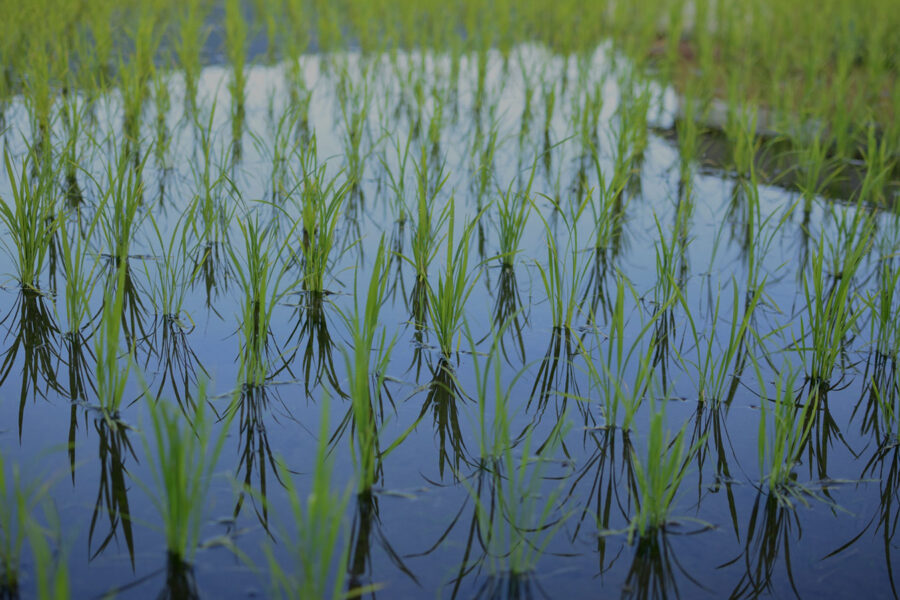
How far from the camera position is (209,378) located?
199 cm

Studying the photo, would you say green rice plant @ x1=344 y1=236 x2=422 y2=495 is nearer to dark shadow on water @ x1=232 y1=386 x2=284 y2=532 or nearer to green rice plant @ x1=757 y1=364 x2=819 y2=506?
dark shadow on water @ x1=232 y1=386 x2=284 y2=532

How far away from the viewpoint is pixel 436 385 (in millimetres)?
2045

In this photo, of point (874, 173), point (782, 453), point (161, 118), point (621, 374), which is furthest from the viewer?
Answer: point (161, 118)

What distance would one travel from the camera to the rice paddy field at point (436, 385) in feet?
4.81

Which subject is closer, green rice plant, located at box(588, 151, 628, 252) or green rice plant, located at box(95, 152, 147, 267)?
green rice plant, located at box(95, 152, 147, 267)

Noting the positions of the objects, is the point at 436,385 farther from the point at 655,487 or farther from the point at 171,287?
the point at 171,287

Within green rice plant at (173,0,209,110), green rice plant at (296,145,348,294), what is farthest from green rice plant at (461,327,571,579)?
green rice plant at (173,0,209,110)

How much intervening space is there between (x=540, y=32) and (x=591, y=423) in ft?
16.7

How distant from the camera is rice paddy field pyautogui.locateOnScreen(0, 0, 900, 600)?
4.81 feet

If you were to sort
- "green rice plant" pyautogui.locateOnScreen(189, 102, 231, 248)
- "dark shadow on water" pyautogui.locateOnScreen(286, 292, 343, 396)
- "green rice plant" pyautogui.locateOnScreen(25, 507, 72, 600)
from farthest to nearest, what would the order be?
1. "green rice plant" pyautogui.locateOnScreen(189, 102, 231, 248)
2. "dark shadow on water" pyautogui.locateOnScreen(286, 292, 343, 396)
3. "green rice plant" pyautogui.locateOnScreen(25, 507, 72, 600)

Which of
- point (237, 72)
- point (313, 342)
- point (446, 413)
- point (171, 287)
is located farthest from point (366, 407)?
point (237, 72)

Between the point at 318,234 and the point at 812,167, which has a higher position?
the point at 812,167

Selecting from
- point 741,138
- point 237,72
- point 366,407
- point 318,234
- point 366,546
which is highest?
point 237,72

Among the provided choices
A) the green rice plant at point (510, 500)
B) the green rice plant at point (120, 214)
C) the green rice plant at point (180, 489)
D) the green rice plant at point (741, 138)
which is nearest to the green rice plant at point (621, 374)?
the green rice plant at point (510, 500)
